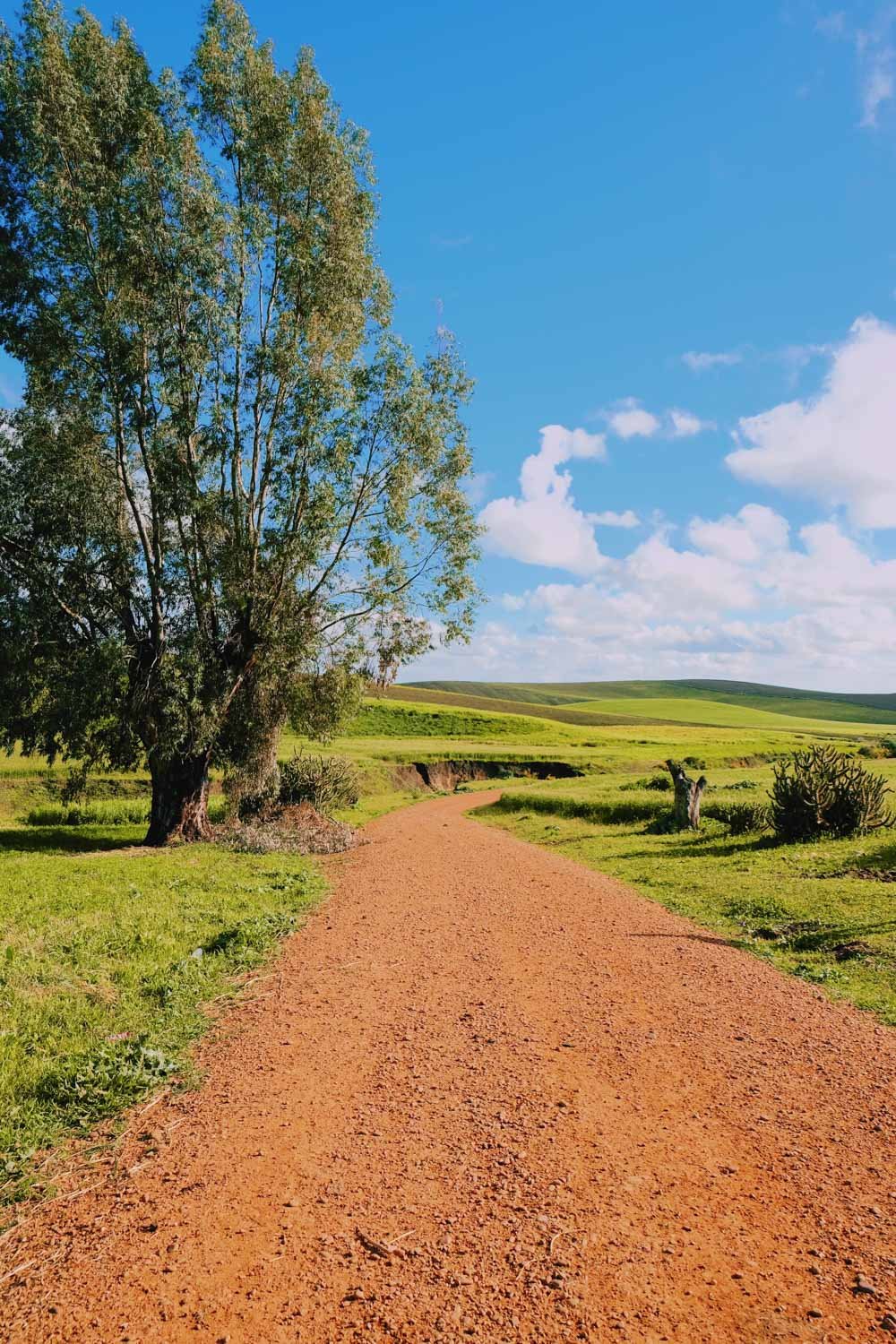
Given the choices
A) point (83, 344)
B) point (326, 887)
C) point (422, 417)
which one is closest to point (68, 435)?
point (83, 344)

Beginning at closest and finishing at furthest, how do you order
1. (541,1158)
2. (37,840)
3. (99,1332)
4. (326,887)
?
1. (99,1332)
2. (541,1158)
3. (326,887)
4. (37,840)

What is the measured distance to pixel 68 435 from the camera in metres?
22.0

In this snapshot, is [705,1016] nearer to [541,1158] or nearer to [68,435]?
[541,1158]

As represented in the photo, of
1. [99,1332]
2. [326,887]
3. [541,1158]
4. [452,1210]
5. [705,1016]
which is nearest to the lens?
[99,1332]

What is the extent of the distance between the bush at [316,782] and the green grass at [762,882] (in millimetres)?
8040

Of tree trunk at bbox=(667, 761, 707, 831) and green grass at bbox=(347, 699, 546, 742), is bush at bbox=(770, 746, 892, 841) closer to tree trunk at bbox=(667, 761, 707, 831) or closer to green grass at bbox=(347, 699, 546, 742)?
tree trunk at bbox=(667, 761, 707, 831)

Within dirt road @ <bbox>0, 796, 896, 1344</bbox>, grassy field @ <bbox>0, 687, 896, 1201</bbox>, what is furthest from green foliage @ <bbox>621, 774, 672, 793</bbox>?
dirt road @ <bbox>0, 796, 896, 1344</bbox>

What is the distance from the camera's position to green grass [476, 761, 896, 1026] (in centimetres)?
1102

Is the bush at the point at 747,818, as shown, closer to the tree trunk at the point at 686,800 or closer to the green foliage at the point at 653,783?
the tree trunk at the point at 686,800

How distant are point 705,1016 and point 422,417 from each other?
20689 millimetres

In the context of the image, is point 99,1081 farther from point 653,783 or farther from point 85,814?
point 653,783

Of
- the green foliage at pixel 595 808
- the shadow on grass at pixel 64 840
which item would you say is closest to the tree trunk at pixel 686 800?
the green foliage at pixel 595 808

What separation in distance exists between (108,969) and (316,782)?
21733mm

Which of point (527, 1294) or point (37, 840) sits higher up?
point (527, 1294)
